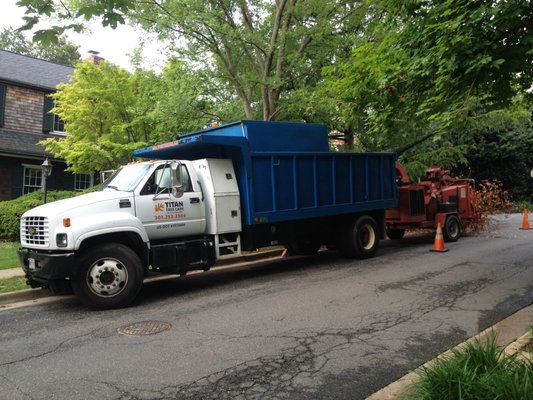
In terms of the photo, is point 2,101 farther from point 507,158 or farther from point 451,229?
point 507,158

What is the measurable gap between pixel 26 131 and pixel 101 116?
5761mm

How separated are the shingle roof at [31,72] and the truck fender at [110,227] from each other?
1544 cm

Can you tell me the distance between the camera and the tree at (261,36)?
11.9m

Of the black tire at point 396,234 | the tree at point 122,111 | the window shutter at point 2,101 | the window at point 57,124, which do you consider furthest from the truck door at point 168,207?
the window at point 57,124

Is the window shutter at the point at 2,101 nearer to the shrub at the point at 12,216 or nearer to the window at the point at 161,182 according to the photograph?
the shrub at the point at 12,216

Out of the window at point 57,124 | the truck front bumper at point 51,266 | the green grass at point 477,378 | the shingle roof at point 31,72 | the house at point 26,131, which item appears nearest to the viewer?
the green grass at point 477,378

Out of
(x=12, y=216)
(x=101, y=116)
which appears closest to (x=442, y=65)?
(x=101, y=116)

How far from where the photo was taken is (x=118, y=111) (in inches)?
620

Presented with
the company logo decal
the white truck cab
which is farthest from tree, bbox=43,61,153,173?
the company logo decal

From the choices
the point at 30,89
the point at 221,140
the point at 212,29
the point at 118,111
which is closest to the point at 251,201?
the point at 221,140

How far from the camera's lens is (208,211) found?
833cm

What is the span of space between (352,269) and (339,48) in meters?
6.98

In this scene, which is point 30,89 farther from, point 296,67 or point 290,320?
point 290,320

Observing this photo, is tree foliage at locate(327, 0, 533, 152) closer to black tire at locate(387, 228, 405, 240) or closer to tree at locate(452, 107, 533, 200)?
black tire at locate(387, 228, 405, 240)
